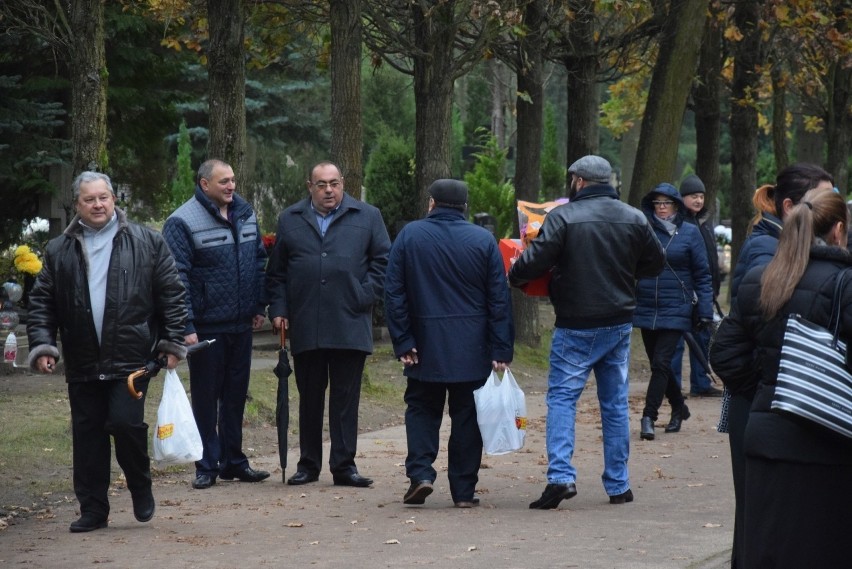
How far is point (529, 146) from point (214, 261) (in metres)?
9.78

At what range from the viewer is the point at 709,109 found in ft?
73.1

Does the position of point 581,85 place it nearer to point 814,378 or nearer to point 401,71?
point 401,71

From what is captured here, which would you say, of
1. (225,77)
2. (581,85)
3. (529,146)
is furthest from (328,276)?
→ (581,85)

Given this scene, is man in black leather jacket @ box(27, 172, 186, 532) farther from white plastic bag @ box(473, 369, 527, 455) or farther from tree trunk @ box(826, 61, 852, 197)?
tree trunk @ box(826, 61, 852, 197)

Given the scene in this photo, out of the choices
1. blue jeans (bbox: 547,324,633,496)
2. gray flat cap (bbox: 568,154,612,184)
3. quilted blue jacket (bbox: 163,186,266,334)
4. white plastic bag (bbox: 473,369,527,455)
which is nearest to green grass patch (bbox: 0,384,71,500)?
quilted blue jacket (bbox: 163,186,266,334)

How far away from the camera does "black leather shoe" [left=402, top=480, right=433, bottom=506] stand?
28.4ft

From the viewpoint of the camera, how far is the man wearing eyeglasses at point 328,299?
30.9ft

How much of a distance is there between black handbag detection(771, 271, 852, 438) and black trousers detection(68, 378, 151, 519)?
393 cm

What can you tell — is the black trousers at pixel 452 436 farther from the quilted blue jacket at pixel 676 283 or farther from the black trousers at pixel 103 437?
the quilted blue jacket at pixel 676 283

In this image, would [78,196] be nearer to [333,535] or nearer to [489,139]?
[333,535]

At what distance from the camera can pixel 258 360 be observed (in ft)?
52.6

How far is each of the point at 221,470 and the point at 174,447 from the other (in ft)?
5.80

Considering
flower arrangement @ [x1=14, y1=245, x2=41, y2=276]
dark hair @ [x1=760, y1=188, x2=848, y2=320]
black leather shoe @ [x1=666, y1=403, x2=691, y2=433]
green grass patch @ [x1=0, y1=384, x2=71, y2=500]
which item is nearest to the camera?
dark hair @ [x1=760, y1=188, x2=848, y2=320]

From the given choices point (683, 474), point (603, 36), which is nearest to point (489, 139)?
point (603, 36)
